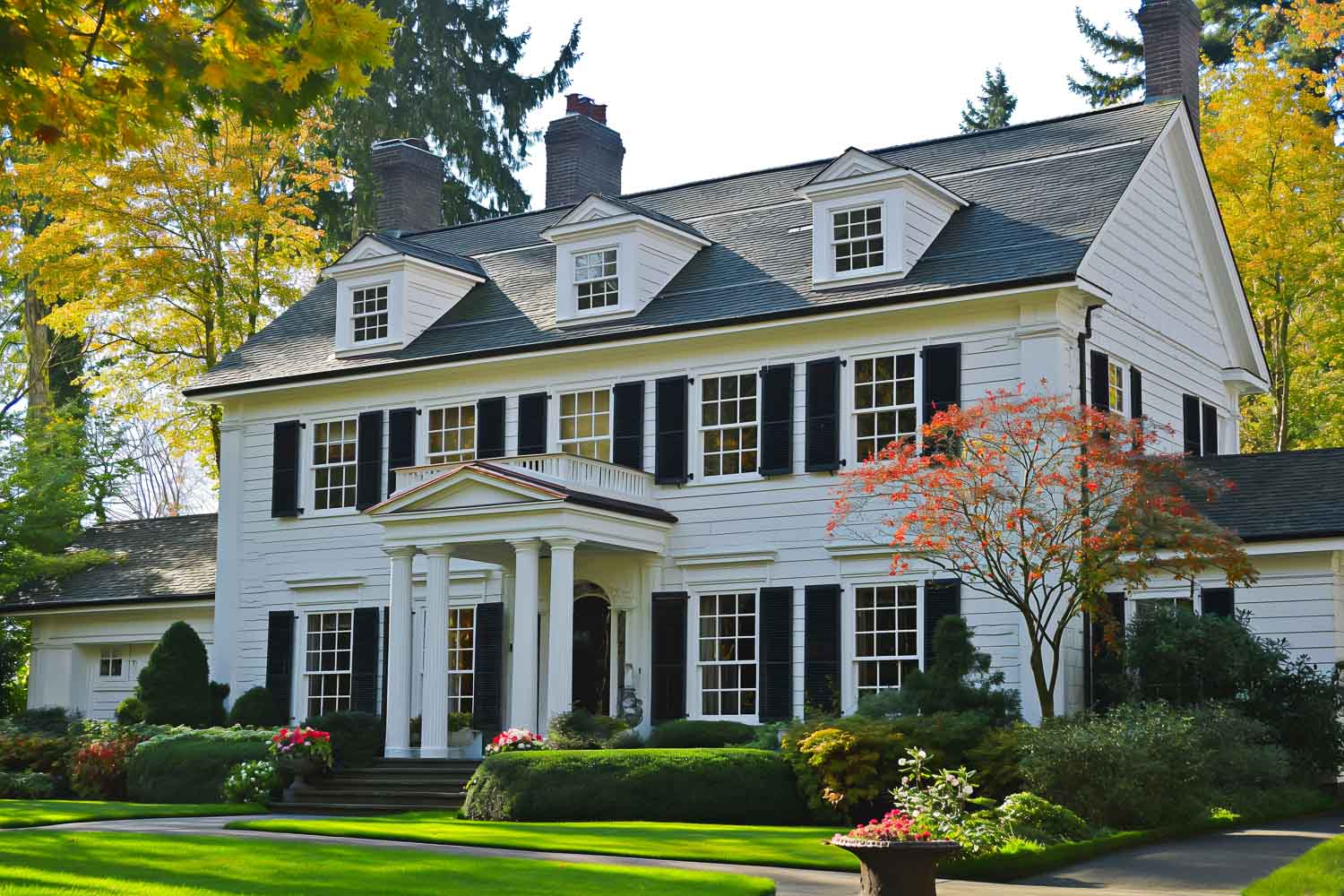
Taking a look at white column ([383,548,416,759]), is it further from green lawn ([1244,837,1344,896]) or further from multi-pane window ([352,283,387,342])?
green lawn ([1244,837,1344,896])

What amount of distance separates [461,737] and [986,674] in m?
9.05

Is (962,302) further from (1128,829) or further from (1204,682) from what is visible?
(1128,829)

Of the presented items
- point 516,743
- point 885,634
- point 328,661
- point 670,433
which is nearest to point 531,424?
point 670,433

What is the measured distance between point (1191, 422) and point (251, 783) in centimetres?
1663

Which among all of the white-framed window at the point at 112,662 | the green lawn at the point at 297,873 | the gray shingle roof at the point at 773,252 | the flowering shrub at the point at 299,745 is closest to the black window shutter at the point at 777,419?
the gray shingle roof at the point at 773,252

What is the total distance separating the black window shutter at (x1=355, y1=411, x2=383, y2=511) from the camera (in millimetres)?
28891

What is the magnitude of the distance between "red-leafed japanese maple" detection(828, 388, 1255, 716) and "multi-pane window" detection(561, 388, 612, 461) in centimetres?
552

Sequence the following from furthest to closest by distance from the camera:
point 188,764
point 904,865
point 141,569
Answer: point 141,569 < point 188,764 < point 904,865

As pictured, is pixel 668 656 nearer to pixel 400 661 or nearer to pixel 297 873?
pixel 400 661

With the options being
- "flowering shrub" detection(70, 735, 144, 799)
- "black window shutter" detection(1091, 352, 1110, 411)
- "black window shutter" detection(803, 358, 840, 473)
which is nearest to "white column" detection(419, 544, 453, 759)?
"flowering shrub" detection(70, 735, 144, 799)

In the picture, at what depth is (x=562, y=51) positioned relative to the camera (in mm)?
50594

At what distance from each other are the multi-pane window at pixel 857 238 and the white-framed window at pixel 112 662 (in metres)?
17.1

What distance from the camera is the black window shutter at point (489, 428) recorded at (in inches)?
1095

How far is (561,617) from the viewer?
24141 millimetres
